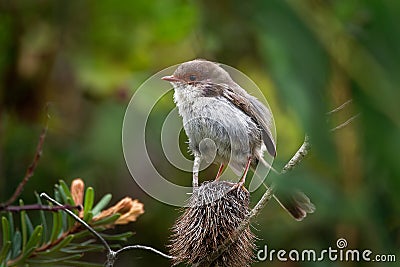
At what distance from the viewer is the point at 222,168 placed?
48.6 inches

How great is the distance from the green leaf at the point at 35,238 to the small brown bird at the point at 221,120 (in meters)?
0.29

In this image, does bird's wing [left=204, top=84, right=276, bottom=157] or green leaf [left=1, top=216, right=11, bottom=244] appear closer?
green leaf [left=1, top=216, right=11, bottom=244]

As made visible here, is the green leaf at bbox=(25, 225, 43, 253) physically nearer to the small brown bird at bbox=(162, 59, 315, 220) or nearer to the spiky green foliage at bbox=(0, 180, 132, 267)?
the spiky green foliage at bbox=(0, 180, 132, 267)

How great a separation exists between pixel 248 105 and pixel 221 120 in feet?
0.19

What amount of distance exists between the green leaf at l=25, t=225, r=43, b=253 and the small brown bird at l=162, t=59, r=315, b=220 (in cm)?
29

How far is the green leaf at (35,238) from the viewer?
0.93 metres

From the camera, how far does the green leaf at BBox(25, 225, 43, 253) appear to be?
3.04ft

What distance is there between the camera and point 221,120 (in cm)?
119

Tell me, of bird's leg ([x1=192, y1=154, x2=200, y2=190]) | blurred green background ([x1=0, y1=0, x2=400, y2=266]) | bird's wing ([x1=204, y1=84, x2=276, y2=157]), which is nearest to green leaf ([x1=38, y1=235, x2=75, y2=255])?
bird's leg ([x1=192, y1=154, x2=200, y2=190])

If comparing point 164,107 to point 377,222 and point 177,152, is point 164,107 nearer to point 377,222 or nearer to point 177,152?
point 177,152

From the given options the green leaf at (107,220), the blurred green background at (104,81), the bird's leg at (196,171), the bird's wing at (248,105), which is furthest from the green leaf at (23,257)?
the blurred green background at (104,81)

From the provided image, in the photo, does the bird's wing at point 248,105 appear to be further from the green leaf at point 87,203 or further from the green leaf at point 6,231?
the green leaf at point 6,231

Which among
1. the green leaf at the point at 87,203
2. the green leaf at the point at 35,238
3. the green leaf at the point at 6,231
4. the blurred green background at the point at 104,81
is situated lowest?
the green leaf at the point at 35,238

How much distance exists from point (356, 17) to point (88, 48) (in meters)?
2.01
